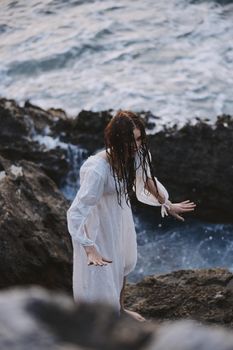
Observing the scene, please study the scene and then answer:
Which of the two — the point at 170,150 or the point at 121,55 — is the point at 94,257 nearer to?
the point at 170,150

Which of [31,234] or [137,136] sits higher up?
[137,136]

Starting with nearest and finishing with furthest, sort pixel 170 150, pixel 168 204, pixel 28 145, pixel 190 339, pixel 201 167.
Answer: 1. pixel 190 339
2. pixel 168 204
3. pixel 201 167
4. pixel 170 150
5. pixel 28 145

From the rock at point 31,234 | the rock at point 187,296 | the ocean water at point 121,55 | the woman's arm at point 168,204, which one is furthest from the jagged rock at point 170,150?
the woman's arm at point 168,204

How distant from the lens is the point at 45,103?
11.2m

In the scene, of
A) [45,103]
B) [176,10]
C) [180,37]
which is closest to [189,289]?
[45,103]

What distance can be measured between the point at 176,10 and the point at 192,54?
2346 millimetres

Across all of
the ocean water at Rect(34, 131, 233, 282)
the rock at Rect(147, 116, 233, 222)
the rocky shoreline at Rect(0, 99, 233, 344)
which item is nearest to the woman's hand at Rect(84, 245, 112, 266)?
the rocky shoreline at Rect(0, 99, 233, 344)

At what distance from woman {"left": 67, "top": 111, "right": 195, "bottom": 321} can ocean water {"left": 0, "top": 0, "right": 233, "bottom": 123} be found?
4.55 m

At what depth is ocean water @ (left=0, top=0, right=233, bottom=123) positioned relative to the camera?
11062 mm

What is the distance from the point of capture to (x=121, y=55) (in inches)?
516

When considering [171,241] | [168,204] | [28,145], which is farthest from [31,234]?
[28,145]

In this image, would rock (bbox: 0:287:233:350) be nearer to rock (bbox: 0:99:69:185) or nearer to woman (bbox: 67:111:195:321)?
woman (bbox: 67:111:195:321)

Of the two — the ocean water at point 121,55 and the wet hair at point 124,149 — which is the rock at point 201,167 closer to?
the ocean water at point 121,55

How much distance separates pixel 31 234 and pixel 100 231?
3.10 ft
